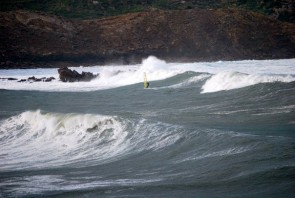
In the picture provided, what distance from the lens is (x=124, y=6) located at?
85.2 meters

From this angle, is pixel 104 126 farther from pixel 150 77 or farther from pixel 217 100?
pixel 150 77

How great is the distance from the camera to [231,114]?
18.7 metres

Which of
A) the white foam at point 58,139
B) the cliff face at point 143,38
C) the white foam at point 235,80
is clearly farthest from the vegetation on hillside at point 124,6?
the white foam at point 58,139

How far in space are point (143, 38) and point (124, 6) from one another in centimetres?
1609

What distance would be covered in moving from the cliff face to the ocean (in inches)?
1578

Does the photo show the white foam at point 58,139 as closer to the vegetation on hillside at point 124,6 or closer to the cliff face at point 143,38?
the cliff face at point 143,38

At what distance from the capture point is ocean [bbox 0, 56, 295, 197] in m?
10.7

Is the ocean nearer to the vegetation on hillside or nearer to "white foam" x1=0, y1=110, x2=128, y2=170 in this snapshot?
"white foam" x1=0, y1=110, x2=128, y2=170

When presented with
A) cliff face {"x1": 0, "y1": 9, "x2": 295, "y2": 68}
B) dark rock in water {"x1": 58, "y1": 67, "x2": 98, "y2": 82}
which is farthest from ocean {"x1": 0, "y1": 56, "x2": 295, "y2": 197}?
cliff face {"x1": 0, "y1": 9, "x2": 295, "y2": 68}

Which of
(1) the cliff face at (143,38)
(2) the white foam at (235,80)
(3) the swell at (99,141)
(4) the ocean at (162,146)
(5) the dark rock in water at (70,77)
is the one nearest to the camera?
(4) the ocean at (162,146)

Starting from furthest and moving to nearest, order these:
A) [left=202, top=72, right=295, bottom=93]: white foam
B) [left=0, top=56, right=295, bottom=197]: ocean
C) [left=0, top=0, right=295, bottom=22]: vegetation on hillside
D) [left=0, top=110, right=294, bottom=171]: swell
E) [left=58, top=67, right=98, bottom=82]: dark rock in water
→ [left=0, top=0, right=295, bottom=22]: vegetation on hillside
[left=58, top=67, right=98, bottom=82]: dark rock in water
[left=202, top=72, right=295, bottom=93]: white foam
[left=0, top=110, right=294, bottom=171]: swell
[left=0, top=56, right=295, bottom=197]: ocean

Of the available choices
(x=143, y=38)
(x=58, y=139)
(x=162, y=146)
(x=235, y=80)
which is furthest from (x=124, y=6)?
(x=162, y=146)

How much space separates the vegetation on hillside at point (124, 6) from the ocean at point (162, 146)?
5517 centimetres

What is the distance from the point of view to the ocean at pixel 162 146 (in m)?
10.7
